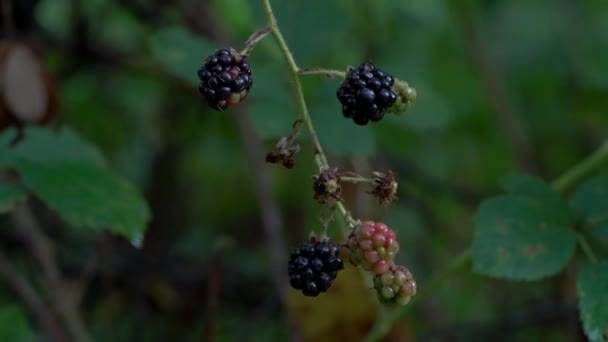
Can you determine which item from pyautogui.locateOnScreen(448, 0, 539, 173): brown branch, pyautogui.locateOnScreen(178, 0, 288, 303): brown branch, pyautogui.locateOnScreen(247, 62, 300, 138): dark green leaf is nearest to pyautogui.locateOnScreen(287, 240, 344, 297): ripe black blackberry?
pyautogui.locateOnScreen(247, 62, 300, 138): dark green leaf

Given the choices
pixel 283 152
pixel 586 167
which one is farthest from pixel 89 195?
pixel 586 167

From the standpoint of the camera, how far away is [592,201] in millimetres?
1700

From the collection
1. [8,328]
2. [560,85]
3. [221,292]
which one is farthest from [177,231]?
[560,85]

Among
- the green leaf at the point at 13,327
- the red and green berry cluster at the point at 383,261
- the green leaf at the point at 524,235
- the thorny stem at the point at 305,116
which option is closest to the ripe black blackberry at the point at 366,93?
the thorny stem at the point at 305,116

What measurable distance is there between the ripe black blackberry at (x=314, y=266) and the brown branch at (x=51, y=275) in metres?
1.06

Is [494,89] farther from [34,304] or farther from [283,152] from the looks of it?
[283,152]

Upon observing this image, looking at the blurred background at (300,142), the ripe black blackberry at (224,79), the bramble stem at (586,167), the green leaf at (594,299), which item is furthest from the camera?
the blurred background at (300,142)

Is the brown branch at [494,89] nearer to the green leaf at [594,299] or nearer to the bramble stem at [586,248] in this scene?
the bramble stem at [586,248]

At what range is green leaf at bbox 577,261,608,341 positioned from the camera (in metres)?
1.40

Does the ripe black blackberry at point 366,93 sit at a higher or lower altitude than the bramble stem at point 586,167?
higher

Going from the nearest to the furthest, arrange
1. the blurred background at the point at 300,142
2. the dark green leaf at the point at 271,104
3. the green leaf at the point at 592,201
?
the green leaf at the point at 592,201 → the dark green leaf at the point at 271,104 → the blurred background at the point at 300,142

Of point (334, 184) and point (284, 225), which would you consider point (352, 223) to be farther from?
point (284, 225)

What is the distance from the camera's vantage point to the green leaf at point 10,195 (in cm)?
164

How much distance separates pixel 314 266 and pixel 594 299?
0.55 metres
